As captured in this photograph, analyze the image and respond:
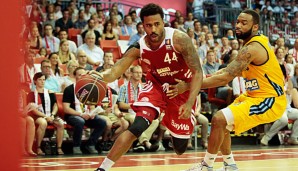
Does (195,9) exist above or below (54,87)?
above

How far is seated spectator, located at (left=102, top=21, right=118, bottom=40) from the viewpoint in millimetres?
13508

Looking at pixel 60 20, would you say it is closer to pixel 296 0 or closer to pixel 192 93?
pixel 192 93

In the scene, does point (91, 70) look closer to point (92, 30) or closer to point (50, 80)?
point (50, 80)

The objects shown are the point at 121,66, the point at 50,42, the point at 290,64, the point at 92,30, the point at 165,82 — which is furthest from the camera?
the point at 290,64

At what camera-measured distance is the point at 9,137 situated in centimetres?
101

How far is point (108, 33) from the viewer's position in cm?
1355

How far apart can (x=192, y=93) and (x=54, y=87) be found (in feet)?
19.0

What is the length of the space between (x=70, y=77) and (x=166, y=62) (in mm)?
5398

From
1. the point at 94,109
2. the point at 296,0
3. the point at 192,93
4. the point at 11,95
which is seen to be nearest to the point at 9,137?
the point at 11,95

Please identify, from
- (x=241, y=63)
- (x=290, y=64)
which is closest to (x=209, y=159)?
(x=241, y=63)

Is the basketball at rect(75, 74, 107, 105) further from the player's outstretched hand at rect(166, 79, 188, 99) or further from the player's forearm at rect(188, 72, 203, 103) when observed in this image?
the player's forearm at rect(188, 72, 203, 103)

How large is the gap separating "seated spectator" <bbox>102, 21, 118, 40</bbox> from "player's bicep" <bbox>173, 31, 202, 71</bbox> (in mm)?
8376

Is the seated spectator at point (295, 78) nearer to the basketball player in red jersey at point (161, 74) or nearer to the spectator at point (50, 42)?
the spectator at point (50, 42)

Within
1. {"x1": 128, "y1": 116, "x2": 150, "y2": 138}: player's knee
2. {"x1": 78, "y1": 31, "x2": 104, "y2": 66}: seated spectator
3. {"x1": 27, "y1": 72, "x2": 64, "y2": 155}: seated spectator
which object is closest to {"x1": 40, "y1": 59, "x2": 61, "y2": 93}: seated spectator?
{"x1": 27, "y1": 72, "x2": 64, "y2": 155}: seated spectator
